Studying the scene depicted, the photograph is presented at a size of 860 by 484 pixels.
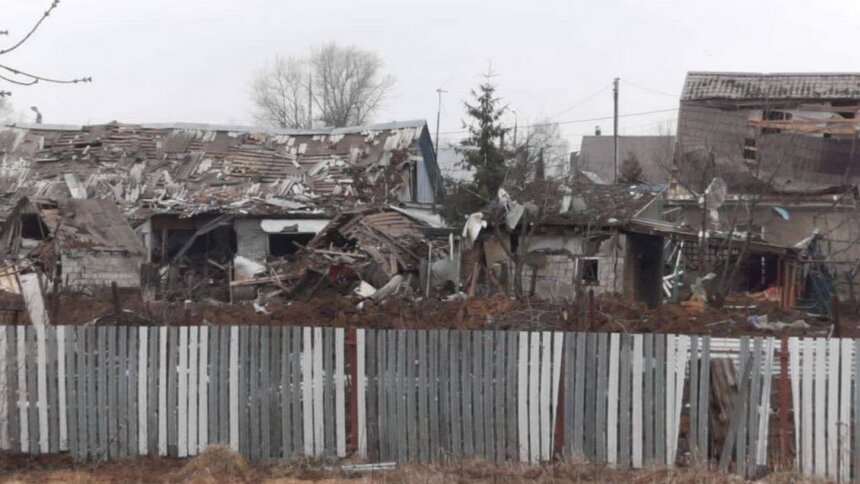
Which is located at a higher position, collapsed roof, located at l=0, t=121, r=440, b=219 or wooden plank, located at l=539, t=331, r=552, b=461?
collapsed roof, located at l=0, t=121, r=440, b=219

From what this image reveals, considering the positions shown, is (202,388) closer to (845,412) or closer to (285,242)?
(845,412)

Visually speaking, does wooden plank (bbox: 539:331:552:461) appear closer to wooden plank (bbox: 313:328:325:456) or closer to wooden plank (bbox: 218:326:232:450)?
wooden plank (bbox: 313:328:325:456)

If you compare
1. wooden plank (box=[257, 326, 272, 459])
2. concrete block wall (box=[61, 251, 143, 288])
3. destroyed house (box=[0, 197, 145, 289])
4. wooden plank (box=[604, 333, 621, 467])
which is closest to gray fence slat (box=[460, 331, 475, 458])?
wooden plank (box=[604, 333, 621, 467])

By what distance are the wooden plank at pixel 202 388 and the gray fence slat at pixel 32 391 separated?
157 cm

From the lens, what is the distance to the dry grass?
763 centimetres

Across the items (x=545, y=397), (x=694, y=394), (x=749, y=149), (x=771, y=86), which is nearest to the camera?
(x=694, y=394)

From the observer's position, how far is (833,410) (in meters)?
7.76

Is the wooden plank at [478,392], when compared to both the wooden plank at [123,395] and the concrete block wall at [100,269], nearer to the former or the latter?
the wooden plank at [123,395]

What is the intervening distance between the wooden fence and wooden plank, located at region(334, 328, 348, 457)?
0.02 m

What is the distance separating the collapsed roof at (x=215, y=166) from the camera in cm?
2727

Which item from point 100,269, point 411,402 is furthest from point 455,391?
point 100,269

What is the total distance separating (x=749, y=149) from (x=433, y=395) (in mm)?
24501

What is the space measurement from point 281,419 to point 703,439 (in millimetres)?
3908

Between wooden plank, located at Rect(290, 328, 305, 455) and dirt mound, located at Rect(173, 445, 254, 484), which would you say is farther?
wooden plank, located at Rect(290, 328, 305, 455)
